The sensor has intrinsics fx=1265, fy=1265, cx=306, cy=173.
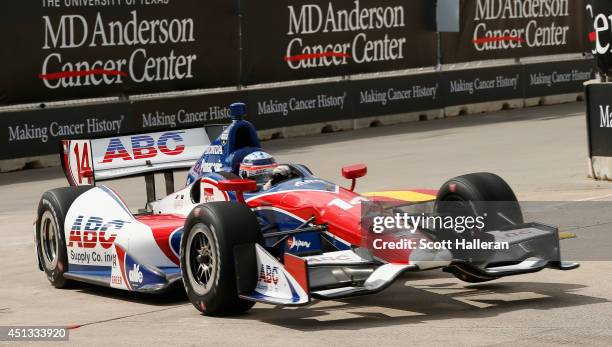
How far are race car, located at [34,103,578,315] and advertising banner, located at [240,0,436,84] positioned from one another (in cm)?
1039

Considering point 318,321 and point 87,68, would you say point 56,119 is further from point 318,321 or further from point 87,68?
point 318,321

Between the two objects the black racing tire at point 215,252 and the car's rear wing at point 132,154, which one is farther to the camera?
the car's rear wing at point 132,154

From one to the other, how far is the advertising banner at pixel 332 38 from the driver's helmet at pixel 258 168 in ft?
37.0

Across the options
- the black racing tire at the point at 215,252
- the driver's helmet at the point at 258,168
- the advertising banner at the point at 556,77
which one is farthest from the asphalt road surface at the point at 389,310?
the advertising banner at the point at 556,77

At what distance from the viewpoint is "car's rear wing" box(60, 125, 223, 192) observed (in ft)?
36.3

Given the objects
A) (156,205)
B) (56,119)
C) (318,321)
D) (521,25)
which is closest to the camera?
(318,321)

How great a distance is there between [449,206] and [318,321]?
5.05 ft

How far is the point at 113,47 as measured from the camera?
19.3 m

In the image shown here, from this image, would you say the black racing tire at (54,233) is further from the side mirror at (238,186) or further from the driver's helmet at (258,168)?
the side mirror at (238,186)

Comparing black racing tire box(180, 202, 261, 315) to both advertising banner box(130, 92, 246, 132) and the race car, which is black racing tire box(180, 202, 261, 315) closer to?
the race car

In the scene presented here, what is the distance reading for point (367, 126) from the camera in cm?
2314

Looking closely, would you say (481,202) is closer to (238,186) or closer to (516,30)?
(238,186)

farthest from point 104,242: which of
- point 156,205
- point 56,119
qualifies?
point 56,119

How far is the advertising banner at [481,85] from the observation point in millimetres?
24641
